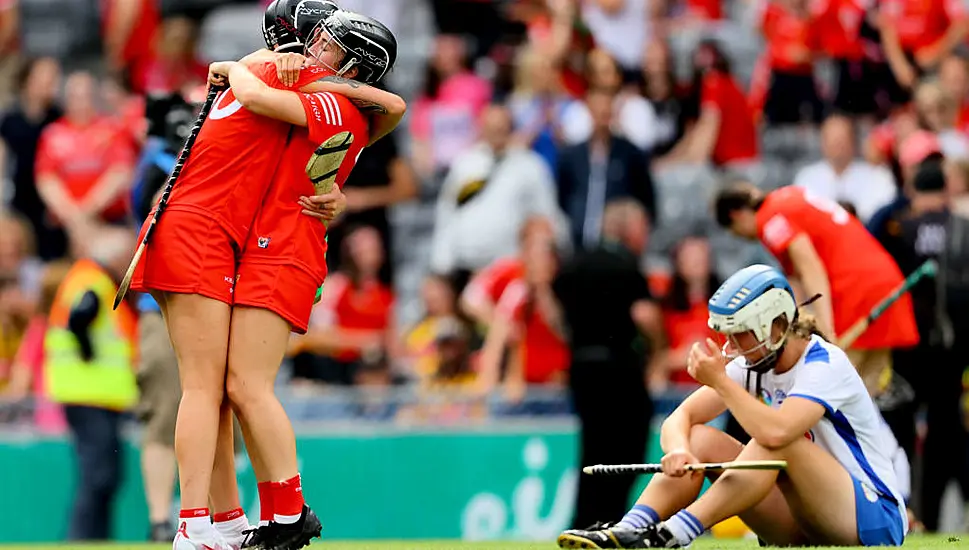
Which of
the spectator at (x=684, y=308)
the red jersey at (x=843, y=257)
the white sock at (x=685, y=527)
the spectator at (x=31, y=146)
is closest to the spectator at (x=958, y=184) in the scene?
the spectator at (x=684, y=308)

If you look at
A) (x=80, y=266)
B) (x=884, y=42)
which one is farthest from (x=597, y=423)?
(x=884, y=42)

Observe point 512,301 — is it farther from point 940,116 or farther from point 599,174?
point 940,116

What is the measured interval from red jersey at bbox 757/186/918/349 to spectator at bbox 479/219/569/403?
8.94 feet

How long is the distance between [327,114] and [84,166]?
792 cm

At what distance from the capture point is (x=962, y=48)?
15.2 m

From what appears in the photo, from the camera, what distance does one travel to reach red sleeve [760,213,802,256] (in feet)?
30.7

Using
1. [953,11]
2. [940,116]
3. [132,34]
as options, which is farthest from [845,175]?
[132,34]

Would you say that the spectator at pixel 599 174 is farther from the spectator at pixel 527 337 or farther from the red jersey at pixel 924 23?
the red jersey at pixel 924 23

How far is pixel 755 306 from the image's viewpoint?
6.63 meters

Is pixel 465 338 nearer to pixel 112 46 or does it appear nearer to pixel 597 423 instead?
pixel 597 423

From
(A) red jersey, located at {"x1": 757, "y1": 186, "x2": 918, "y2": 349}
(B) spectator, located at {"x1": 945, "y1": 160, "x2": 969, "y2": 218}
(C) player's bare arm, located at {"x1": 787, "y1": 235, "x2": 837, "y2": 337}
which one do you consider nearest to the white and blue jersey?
(C) player's bare arm, located at {"x1": 787, "y1": 235, "x2": 837, "y2": 337}

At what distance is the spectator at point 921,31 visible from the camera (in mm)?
14891

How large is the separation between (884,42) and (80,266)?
7.30m

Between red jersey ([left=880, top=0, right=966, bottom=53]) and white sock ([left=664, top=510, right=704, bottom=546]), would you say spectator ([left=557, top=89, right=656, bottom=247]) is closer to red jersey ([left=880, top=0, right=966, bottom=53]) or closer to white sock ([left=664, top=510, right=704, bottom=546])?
red jersey ([left=880, top=0, right=966, bottom=53])
